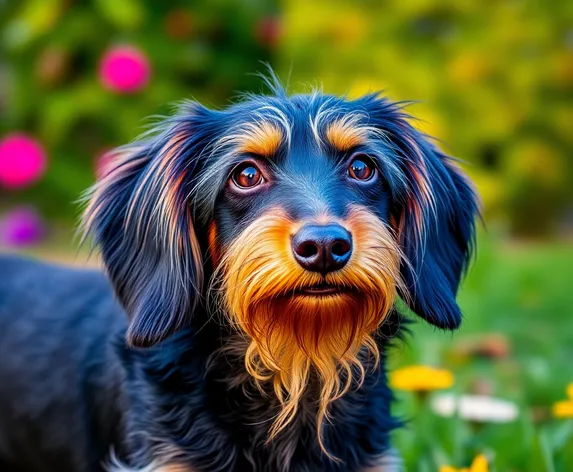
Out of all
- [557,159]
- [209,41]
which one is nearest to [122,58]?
[209,41]

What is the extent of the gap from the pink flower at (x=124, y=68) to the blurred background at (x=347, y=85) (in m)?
0.02

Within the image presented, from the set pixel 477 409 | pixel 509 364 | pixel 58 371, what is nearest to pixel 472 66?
pixel 509 364

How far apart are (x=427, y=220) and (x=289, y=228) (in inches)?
27.1

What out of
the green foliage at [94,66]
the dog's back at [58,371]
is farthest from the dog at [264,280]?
the green foliage at [94,66]

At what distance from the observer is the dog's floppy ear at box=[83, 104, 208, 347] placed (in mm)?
2824

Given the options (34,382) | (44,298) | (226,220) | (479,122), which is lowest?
(34,382)

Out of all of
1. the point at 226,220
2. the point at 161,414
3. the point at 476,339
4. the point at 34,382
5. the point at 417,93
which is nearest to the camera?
the point at 226,220

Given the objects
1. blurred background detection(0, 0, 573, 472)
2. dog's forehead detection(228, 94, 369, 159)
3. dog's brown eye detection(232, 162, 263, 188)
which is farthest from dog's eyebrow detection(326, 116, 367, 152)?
blurred background detection(0, 0, 573, 472)

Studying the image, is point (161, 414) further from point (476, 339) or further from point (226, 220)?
point (476, 339)

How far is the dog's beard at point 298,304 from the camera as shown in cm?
248

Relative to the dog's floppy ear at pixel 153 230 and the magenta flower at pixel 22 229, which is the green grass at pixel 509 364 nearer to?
the dog's floppy ear at pixel 153 230

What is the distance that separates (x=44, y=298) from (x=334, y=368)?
1517 millimetres

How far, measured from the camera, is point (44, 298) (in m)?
3.76

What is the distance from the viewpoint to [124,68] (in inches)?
427
